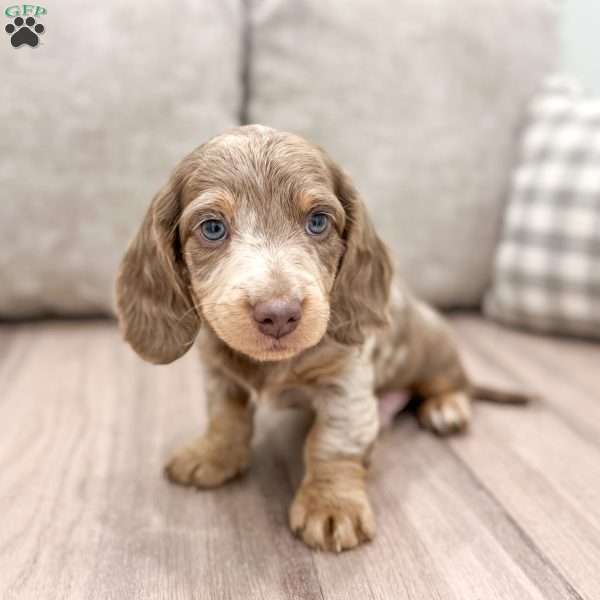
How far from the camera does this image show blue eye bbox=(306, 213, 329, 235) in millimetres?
1796

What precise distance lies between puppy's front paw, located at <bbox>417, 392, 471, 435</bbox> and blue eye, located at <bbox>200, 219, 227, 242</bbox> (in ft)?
3.84

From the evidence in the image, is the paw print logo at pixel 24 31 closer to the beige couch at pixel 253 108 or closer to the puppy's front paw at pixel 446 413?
the beige couch at pixel 253 108

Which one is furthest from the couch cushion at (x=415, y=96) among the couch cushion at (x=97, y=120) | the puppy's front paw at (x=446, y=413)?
the puppy's front paw at (x=446, y=413)

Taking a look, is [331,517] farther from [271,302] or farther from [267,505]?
[271,302]

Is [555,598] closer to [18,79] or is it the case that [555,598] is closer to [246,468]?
[246,468]

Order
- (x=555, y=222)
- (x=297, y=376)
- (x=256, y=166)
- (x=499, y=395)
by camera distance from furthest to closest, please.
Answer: (x=555, y=222)
(x=499, y=395)
(x=297, y=376)
(x=256, y=166)

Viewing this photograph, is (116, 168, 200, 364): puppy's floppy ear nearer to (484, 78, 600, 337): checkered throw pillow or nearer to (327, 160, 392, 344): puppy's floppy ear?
(327, 160, 392, 344): puppy's floppy ear

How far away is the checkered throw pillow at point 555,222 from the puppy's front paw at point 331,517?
6.12 feet

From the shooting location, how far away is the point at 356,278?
1.99m

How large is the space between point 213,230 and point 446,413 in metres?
1.21

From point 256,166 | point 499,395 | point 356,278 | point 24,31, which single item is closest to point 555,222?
point 499,395

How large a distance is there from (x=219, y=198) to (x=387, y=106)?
1958 mm

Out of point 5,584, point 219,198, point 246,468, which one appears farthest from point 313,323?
point 5,584

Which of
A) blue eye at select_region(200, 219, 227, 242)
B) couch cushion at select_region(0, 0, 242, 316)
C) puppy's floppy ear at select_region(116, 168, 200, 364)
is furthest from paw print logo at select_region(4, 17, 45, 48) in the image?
blue eye at select_region(200, 219, 227, 242)
